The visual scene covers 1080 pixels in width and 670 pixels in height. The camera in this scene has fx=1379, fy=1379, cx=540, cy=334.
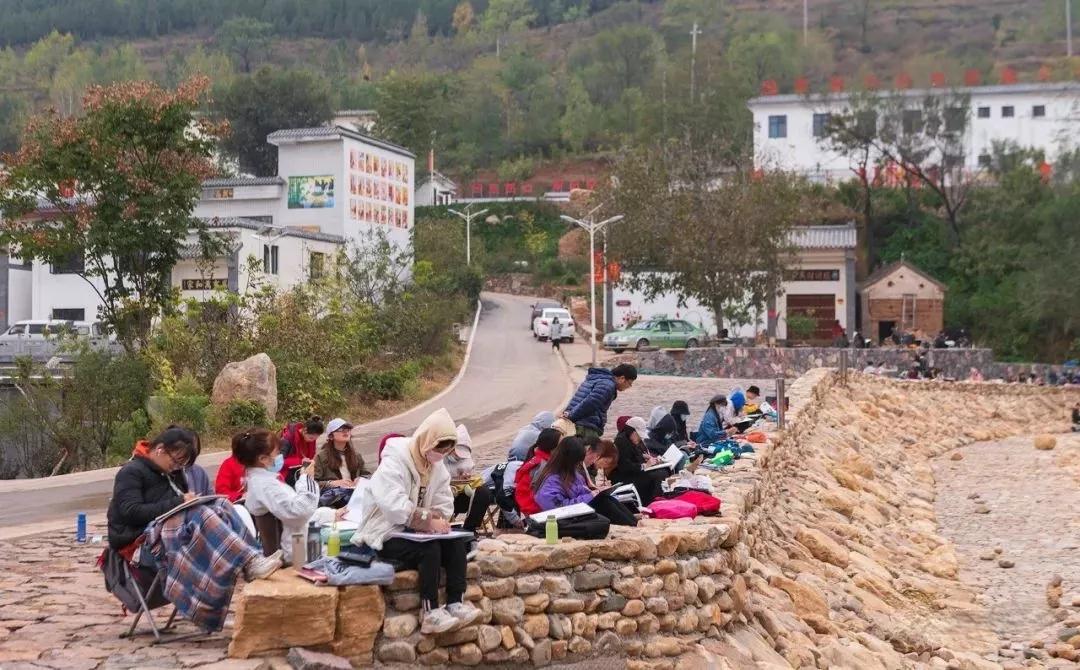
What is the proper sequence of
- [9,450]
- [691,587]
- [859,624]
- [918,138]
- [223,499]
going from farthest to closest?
1. [918,138]
2. [9,450]
3. [859,624]
4. [691,587]
5. [223,499]

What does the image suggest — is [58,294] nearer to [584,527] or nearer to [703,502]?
[703,502]

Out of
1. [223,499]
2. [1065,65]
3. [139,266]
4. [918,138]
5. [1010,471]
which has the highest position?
[1065,65]

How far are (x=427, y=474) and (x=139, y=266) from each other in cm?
2402

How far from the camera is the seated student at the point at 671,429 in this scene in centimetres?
1688

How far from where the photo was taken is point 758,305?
53.0 meters

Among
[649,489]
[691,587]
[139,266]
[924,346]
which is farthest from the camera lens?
[924,346]

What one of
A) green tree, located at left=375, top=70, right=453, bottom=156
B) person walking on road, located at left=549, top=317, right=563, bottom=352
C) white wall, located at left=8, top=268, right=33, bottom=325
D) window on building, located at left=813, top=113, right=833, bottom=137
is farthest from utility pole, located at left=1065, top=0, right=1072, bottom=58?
white wall, located at left=8, top=268, right=33, bottom=325

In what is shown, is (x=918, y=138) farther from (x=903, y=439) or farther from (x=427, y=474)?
(x=427, y=474)

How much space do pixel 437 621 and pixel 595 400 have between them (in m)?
5.74

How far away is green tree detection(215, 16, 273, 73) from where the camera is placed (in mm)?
168625

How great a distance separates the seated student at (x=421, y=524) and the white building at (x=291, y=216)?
108 feet

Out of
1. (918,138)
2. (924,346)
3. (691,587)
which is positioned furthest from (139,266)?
(918,138)

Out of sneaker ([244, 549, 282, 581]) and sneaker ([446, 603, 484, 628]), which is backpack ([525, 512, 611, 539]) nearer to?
sneaker ([446, 603, 484, 628])

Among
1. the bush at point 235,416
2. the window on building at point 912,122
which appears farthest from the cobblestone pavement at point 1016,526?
the window on building at point 912,122
